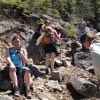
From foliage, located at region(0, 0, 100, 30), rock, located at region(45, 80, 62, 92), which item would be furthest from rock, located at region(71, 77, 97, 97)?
foliage, located at region(0, 0, 100, 30)

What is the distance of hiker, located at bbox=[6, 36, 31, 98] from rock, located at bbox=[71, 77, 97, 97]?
5.11 ft

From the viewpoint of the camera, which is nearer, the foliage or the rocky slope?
the rocky slope

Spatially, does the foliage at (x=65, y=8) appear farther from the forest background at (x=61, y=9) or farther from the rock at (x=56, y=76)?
the rock at (x=56, y=76)

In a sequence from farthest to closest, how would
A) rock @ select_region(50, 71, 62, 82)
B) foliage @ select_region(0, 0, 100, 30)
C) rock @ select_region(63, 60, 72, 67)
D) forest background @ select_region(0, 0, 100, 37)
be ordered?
foliage @ select_region(0, 0, 100, 30) → forest background @ select_region(0, 0, 100, 37) → rock @ select_region(63, 60, 72, 67) → rock @ select_region(50, 71, 62, 82)

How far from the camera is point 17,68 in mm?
7281

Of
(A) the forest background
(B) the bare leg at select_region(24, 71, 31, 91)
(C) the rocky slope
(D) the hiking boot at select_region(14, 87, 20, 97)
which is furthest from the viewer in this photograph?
(A) the forest background

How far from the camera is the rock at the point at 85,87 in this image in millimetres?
7909

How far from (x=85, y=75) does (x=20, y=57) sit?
2.60 metres

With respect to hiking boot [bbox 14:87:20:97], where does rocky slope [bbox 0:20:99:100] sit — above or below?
below

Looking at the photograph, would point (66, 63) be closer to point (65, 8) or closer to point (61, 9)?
point (61, 9)

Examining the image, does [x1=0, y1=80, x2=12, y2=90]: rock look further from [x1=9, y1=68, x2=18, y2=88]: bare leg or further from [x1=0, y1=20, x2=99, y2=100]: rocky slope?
[x1=9, y1=68, x2=18, y2=88]: bare leg

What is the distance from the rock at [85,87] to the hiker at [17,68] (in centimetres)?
156

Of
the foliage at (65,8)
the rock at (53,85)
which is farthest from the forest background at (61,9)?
the rock at (53,85)

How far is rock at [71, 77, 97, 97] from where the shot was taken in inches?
311
